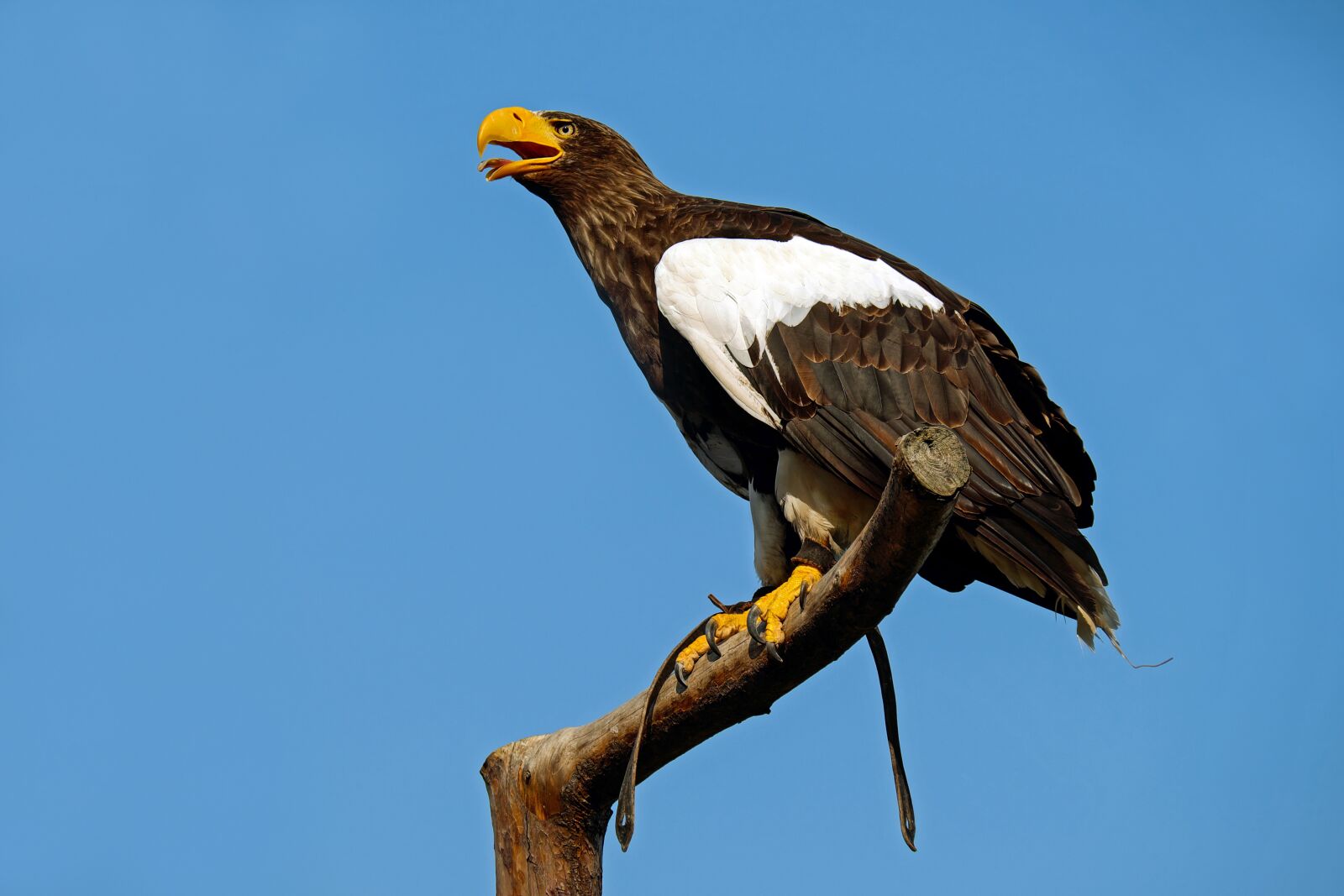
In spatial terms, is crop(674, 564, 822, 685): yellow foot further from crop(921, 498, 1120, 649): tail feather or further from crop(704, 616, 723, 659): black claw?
crop(921, 498, 1120, 649): tail feather

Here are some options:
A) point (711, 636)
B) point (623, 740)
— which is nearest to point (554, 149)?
point (711, 636)

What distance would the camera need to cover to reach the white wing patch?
477 centimetres

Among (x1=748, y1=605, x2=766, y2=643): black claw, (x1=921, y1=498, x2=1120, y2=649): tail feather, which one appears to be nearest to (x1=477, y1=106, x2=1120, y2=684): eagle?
(x1=921, y1=498, x2=1120, y2=649): tail feather

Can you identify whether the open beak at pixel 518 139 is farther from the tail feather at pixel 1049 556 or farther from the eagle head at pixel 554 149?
the tail feather at pixel 1049 556

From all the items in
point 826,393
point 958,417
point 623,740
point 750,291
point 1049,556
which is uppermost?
point 750,291

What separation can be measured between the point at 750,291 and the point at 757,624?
140 centimetres

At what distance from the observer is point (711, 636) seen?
14.0ft

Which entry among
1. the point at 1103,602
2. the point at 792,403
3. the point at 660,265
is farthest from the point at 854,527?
the point at 660,265

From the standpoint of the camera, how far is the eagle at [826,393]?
15.1 feet

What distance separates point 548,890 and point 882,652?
4.35ft

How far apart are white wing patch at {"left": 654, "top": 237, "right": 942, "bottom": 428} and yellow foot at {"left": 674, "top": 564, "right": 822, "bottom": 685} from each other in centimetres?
66

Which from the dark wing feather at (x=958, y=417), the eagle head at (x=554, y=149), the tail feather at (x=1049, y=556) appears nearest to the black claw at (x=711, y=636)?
the dark wing feather at (x=958, y=417)

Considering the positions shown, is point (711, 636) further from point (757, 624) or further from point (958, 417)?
point (958, 417)

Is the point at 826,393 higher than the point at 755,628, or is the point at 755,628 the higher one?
the point at 826,393
